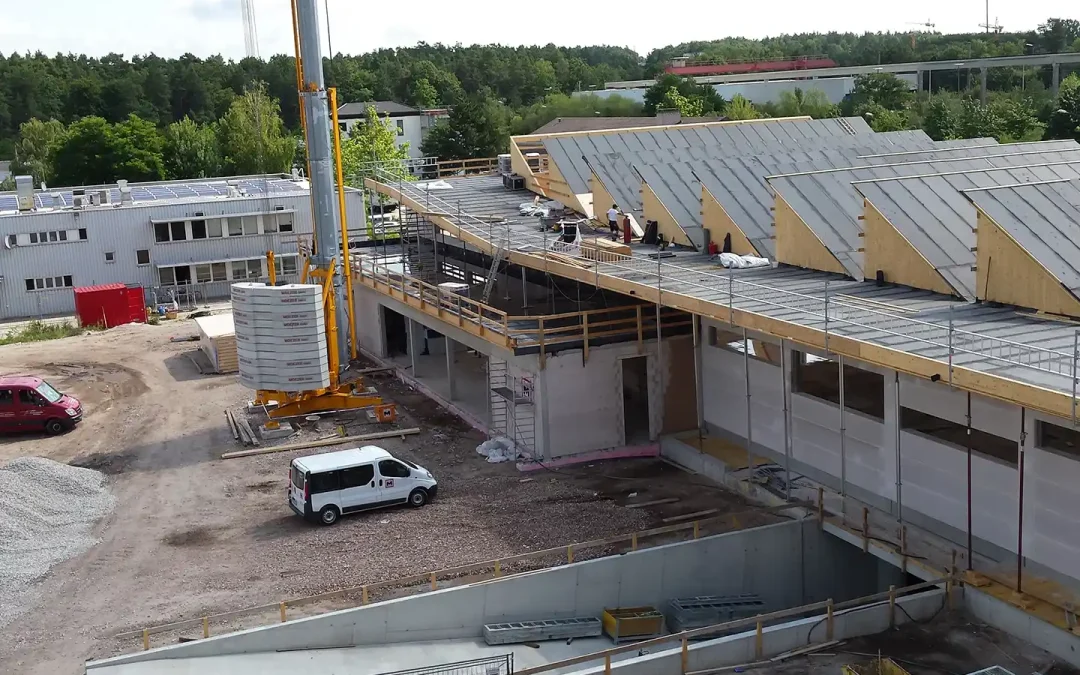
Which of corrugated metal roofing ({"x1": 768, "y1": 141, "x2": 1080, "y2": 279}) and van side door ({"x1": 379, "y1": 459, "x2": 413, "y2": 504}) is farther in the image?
corrugated metal roofing ({"x1": 768, "y1": 141, "x2": 1080, "y2": 279})

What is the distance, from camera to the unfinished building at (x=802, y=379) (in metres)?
17.1

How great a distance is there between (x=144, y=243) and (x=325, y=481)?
30.6 meters

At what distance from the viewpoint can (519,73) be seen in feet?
458

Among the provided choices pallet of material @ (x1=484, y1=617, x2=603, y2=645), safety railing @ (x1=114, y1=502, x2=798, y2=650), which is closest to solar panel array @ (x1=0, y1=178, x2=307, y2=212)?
safety railing @ (x1=114, y1=502, x2=798, y2=650)

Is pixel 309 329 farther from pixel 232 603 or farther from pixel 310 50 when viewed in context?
pixel 232 603

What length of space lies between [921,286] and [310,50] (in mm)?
17166

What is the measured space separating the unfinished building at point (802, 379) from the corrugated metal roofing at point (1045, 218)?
6cm

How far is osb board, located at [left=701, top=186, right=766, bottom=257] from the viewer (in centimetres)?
2706

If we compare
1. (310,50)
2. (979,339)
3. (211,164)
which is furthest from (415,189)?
(211,164)

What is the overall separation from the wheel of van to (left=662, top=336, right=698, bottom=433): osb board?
26.2 feet

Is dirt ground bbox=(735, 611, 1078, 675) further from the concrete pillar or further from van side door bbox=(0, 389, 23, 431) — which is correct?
van side door bbox=(0, 389, 23, 431)

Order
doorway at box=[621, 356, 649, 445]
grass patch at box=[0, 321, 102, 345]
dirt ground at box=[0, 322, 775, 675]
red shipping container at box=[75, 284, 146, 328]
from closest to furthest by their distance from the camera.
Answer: dirt ground at box=[0, 322, 775, 675] → doorway at box=[621, 356, 649, 445] → grass patch at box=[0, 321, 102, 345] → red shipping container at box=[75, 284, 146, 328]

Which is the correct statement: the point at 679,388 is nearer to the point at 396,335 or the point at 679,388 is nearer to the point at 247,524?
the point at 247,524

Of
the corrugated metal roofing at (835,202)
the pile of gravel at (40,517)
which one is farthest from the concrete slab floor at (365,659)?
the corrugated metal roofing at (835,202)
